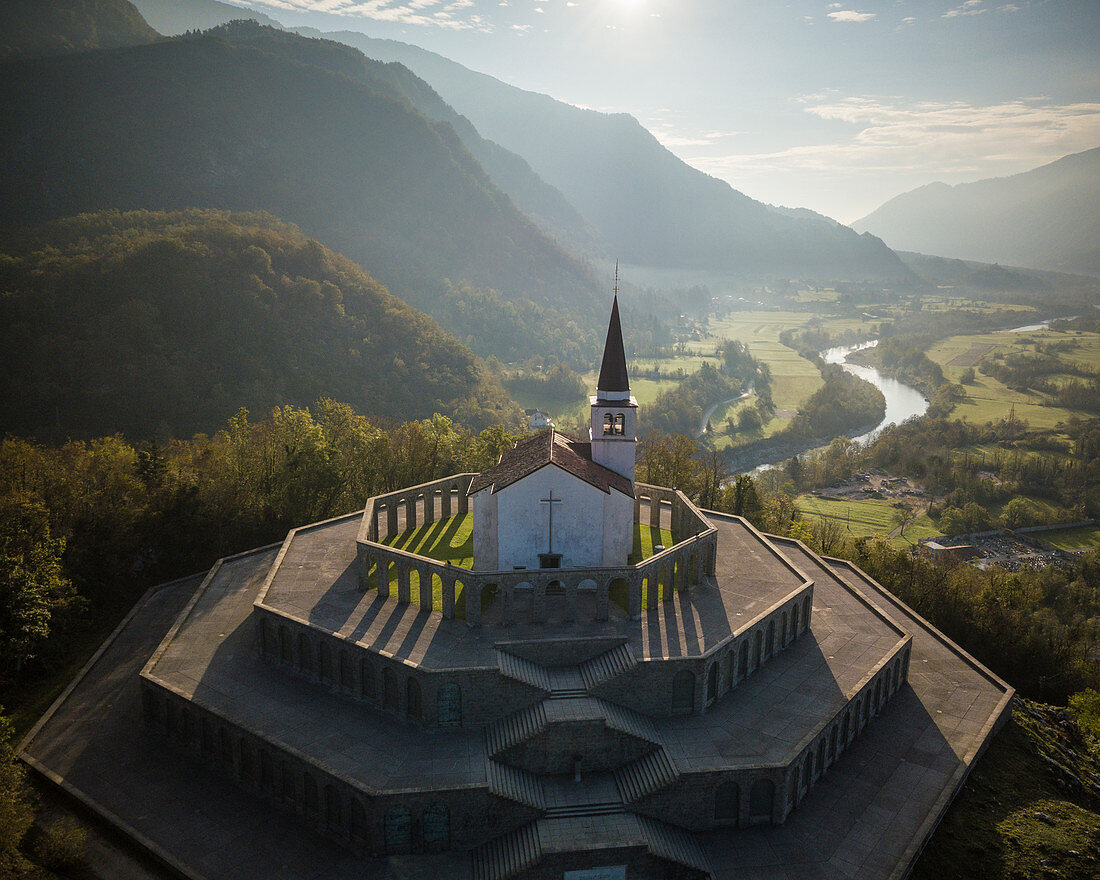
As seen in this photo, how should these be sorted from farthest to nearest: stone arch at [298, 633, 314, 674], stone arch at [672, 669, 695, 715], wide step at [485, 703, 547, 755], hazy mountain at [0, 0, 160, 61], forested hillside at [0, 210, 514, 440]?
hazy mountain at [0, 0, 160, 61]
forested hillside at [0, 210, 514, 440]
stone arch at [298, 633, 314, 674]
stone arch at [672, 669, 695, 715]
wide step at [485, 703, 547, 755]

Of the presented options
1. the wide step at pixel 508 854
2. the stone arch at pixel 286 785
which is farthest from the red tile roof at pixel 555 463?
the wide step at pixel 508 854

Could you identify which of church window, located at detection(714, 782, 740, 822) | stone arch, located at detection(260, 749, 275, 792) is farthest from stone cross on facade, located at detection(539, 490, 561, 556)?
stone arch, located at detection(260, 749, 275, 792)

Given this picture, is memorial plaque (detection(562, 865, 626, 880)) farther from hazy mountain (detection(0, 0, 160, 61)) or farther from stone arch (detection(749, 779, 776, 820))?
hazy mountain (detection(0, 0, 160, 61))

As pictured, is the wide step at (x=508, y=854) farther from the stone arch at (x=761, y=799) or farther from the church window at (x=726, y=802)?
the stone arch at (x=761, y=799)

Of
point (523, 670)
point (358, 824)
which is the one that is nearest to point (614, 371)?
point (523, 670)

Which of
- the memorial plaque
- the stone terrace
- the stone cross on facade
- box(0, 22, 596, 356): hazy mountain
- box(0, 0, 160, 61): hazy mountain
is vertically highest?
box(0, 0, 160, 61): hazy mountain

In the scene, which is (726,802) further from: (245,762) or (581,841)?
(245,762)

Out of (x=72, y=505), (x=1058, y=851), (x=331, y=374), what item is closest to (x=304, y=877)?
(x=1058, y=851)

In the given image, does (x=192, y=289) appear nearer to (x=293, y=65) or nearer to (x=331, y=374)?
(x=331, y=374)
